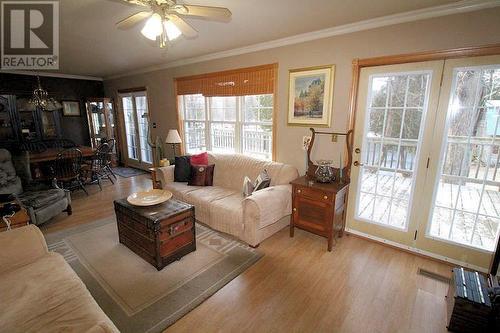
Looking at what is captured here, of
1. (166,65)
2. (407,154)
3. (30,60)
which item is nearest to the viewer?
(407,154)

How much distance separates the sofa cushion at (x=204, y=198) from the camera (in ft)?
10.2

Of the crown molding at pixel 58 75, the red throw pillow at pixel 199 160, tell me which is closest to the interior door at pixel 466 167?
the red throw pillow at pixel 199 160

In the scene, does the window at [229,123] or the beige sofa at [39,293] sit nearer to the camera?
the beige sofa at [39,293]

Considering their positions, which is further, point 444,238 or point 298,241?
point 298,241

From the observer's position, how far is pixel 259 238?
274 cm

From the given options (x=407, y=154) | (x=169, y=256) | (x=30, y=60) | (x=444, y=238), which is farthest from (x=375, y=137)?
(x=30, y=60)

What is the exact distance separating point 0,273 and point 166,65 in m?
4.29

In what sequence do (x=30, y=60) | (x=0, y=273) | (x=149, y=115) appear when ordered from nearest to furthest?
(x=0, y=273)
(x=30, y=60)
(x=149, y=115)

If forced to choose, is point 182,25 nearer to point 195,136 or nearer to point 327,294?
point 327,294

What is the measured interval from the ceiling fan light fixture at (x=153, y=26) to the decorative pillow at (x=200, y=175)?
207 centimetres

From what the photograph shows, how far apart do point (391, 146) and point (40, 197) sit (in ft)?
14.7

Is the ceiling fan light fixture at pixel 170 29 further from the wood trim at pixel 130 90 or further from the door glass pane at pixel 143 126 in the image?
the door glass pane at pixel 143 126

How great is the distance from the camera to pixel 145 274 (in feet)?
7.41

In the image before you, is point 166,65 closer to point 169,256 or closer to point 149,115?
point 149,115
